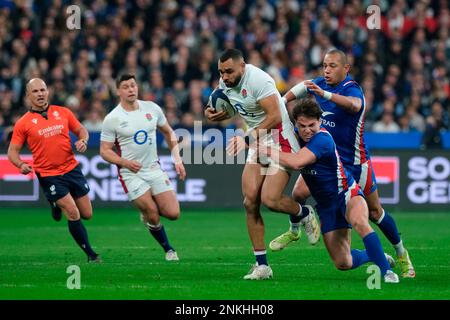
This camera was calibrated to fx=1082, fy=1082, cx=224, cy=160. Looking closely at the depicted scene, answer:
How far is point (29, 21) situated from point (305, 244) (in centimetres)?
1150

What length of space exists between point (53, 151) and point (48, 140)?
165 millimetres

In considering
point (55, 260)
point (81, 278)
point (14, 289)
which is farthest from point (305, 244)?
point (14, 289)

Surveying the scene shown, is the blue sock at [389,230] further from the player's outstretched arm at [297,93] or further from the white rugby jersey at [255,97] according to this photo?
the player's outstretched arm at [297,93]

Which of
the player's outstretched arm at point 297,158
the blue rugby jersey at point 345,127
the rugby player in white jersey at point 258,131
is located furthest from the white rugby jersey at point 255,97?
the player's outstretched arm at point 297,158

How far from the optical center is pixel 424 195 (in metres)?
20.5

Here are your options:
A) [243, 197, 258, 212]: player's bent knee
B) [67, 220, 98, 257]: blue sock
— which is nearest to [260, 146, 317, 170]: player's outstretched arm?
[243, 197, 258, 212]: player's bent knee

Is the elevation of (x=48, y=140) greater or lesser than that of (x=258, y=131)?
lesser

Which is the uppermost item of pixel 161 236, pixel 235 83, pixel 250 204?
pixel 235 83

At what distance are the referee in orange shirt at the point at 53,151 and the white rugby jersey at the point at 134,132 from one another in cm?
39

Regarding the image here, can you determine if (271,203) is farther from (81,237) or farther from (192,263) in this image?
(81,237)

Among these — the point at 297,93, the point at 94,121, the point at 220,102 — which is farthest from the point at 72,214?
the point at 94,121

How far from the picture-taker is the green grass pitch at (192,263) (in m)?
10.6

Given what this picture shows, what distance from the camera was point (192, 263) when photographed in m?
13.4
